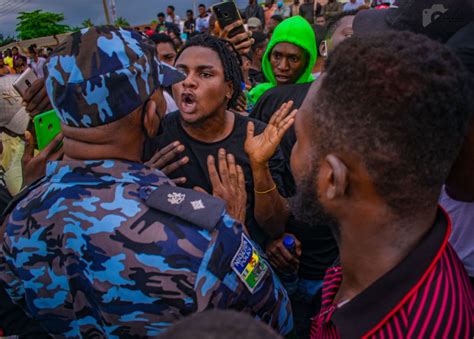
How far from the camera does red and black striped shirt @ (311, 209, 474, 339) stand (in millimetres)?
971

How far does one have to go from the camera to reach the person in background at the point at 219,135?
206cm

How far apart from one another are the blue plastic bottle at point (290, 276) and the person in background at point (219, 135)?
8 cm

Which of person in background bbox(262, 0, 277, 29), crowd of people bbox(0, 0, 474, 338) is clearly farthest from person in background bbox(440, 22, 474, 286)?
person in background bbox(262, 0, 277, 29)

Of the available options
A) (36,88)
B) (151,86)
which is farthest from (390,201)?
(36,88)

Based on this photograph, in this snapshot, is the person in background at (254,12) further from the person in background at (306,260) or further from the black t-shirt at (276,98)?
the person in background at (306,260)

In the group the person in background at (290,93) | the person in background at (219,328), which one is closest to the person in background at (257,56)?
the person in background at (290,93)

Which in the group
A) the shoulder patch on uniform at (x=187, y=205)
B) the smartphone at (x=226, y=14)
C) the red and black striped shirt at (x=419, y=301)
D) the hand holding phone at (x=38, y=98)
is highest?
the smartphone at (x=226, y=14)

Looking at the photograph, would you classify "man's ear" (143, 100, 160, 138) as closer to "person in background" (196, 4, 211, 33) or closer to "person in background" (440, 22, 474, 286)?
"person in background" (440, 22, 474, 286)

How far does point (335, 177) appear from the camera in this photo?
1.10 metres

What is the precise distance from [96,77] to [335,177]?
0.85 metres

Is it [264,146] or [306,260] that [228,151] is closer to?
[264,146]

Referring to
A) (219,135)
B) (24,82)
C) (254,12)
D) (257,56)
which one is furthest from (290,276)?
(254,12)

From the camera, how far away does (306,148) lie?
→ 3.95 ft

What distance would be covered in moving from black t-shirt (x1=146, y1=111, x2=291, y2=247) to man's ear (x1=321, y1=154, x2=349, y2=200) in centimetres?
109
